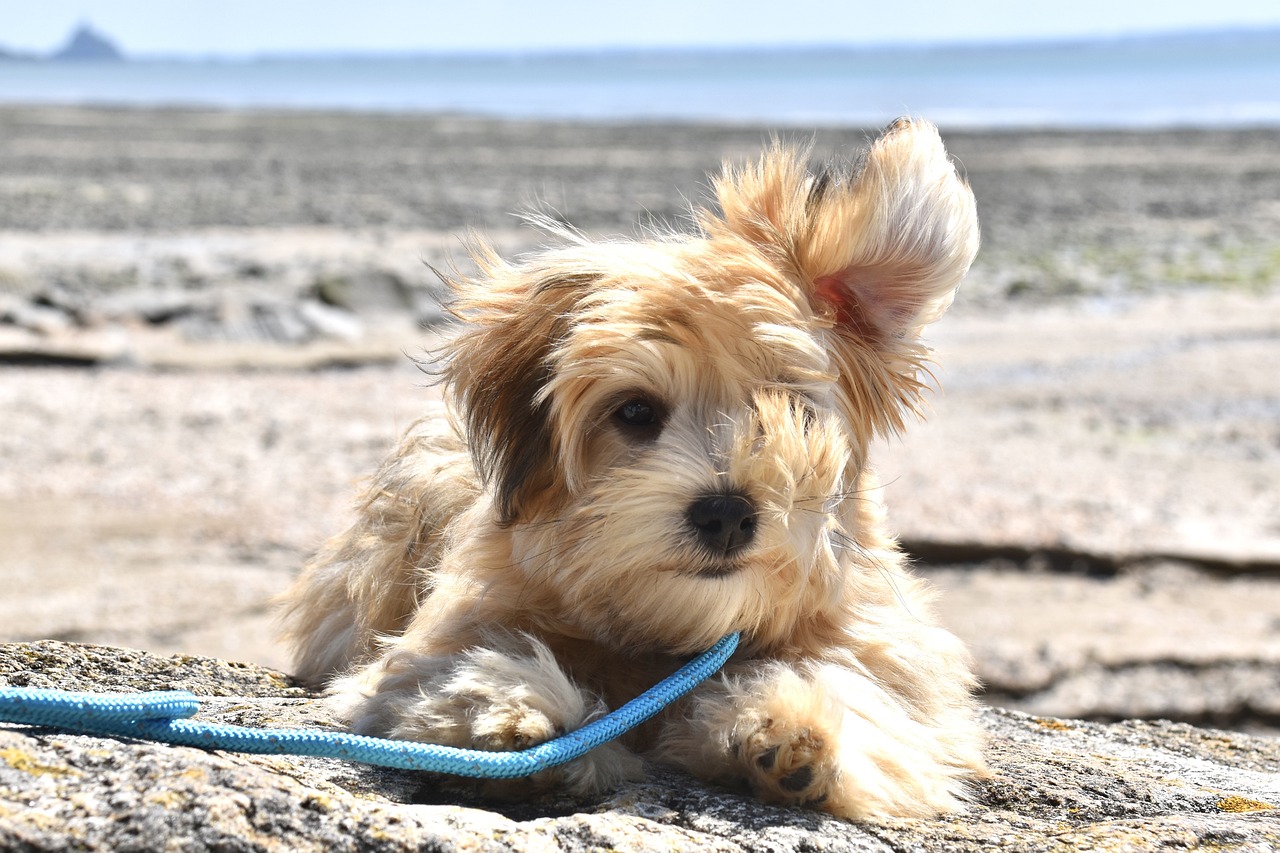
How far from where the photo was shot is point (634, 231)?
408 centimetres

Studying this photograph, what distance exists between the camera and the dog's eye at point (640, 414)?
3.12m

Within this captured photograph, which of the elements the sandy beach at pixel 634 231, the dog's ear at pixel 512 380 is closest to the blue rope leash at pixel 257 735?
the dog's ear at pixel 512 380

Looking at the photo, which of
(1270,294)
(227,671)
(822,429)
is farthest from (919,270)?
(1270,294)

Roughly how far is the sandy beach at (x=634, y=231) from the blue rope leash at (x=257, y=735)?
1553 mm

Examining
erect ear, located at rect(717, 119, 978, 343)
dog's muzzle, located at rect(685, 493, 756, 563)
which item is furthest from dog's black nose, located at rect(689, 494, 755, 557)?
erect ear, located at rect(717, 119, 978, 343)

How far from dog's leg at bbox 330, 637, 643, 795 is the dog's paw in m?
0.28

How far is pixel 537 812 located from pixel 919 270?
168cm

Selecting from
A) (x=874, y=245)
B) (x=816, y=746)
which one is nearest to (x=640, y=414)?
(x=874, y=245)

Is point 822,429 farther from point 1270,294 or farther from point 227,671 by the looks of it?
point 1270,294

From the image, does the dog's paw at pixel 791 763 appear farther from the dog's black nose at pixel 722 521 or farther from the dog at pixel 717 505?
the dog's black nose at pixel 722 521

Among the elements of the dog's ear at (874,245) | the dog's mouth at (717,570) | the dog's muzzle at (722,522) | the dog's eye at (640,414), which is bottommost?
the dog's mouth at (717,570)

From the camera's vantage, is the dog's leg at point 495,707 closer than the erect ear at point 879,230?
Yes

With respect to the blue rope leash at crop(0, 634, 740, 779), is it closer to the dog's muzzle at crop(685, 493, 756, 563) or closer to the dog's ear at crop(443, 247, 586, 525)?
the dog's muzzle at crop(685, 493, 756, 563)

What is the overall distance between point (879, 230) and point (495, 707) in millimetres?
1529
